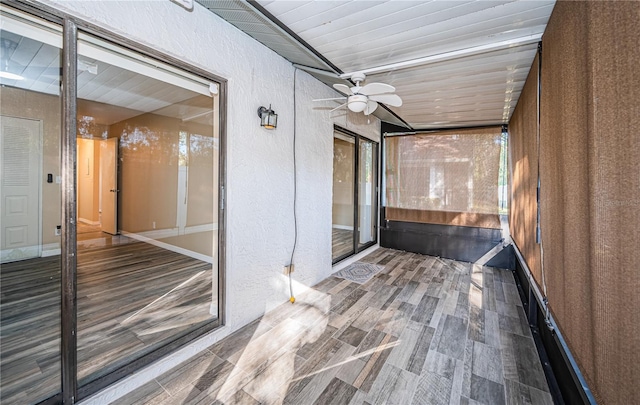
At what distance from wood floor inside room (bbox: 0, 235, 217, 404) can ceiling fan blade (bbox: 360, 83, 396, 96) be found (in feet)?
7.54

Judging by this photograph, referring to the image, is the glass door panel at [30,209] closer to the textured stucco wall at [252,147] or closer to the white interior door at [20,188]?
the white interior door at [20,188]

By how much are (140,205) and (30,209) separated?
3278 mm

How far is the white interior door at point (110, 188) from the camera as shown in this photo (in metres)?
2.84

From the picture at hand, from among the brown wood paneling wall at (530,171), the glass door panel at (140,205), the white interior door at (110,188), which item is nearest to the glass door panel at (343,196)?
the glass door panel at (140,205)

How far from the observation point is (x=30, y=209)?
4.49ft

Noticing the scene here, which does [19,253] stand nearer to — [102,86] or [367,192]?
[102,86]

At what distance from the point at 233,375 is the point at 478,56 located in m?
3.28

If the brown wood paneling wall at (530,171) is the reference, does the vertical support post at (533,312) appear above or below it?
below

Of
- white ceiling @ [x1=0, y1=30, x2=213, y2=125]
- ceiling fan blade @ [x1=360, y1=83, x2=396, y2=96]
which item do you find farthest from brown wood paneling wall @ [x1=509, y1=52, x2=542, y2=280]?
white ceiling @ [x1=0, y1=30, x2=213, y2=125]

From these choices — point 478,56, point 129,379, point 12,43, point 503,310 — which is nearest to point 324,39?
point 478,56

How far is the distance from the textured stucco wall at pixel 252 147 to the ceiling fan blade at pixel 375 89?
0.84m

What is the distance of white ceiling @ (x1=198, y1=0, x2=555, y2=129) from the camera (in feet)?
5.74

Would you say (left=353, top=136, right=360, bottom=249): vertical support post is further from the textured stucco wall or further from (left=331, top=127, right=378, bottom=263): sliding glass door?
the textured stucco wall

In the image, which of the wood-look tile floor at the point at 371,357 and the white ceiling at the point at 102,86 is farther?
the wood-look tile floor at the point at 371,357
